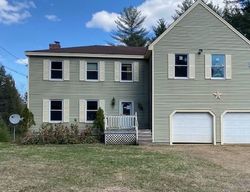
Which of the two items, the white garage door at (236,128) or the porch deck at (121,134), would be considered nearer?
the porch deck at (121,134)

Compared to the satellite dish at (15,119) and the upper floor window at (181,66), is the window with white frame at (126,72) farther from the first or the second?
the satellite dish at (15,119)

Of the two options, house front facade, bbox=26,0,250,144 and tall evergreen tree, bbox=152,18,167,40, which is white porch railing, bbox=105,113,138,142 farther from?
tall evergreen tree, bbox=152,18,167,40

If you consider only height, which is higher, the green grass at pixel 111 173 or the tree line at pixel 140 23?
the tree line at pixel 140 23

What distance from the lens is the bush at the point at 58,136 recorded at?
2198 cm

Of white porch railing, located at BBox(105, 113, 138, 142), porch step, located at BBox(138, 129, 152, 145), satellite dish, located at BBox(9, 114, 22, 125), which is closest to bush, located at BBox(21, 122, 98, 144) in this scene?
white porch railing, located at BBox(105, 113, 138, 142)

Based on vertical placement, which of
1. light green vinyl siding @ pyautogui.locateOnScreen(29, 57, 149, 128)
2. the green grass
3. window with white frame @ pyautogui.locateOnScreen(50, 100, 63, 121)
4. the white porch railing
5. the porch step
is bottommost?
the green grass

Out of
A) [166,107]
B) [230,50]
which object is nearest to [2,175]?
[166,107]

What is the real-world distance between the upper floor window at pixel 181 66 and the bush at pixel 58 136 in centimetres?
612

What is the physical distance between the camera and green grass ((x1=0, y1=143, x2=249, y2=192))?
9.62m

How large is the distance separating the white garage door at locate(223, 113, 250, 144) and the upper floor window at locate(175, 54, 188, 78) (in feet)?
11.4

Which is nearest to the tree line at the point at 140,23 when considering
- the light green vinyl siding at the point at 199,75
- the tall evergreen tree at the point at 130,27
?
the tall evergreen tree at the point at 130,27

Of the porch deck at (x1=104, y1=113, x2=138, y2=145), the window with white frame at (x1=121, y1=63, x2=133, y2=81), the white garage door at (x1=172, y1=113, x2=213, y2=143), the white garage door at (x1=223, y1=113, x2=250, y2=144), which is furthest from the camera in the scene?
the window with white frame at (x1=121, y1=63, x2=133, y2=81)

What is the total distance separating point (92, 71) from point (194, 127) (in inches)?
287

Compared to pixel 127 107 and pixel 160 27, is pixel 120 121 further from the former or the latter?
pixel 160 27
